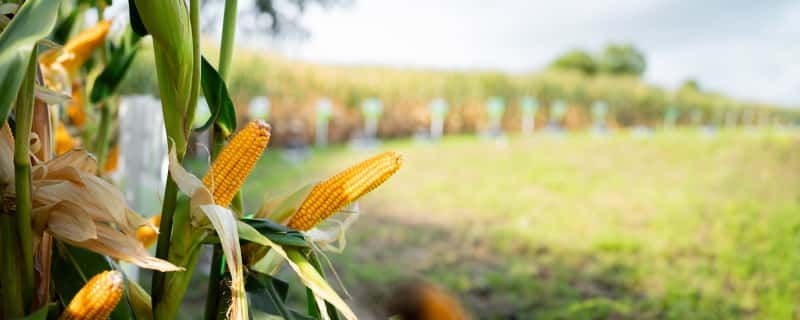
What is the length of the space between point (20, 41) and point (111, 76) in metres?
0.68

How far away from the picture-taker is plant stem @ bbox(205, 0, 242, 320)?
0.58 meters

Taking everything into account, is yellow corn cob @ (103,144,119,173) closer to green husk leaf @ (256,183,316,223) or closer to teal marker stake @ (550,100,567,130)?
green husk leaf @ (256,183,316,223)

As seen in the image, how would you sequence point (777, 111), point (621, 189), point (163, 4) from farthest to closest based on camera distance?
point (777, 111), point (621, 189), point (163, 4)

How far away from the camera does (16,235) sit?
1.66ft

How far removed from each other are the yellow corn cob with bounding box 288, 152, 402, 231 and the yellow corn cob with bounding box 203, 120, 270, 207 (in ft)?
0.22

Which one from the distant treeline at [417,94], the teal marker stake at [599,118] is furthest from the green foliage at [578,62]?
the teal marker stake at [599,118]

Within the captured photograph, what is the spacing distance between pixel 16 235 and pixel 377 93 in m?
10.6

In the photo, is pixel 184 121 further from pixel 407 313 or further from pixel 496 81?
pixel 496 81

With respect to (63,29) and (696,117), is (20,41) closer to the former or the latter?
(63,29)

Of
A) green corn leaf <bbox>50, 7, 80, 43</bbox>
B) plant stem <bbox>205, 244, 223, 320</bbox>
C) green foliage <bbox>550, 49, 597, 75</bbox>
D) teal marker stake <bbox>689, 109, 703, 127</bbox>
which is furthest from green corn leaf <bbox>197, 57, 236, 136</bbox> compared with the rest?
green foliage <bbox>550, 49, 597, 75</bbox>

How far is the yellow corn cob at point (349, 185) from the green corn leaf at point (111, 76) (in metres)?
0.59

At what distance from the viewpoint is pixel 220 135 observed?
616 mm

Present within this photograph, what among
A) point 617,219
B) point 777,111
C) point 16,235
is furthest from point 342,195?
point 777,111

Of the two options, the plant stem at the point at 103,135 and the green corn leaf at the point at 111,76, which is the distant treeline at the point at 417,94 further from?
the green corn leaf at the point at 111,76
